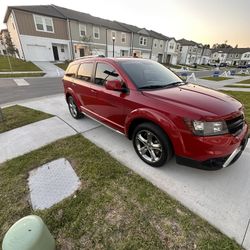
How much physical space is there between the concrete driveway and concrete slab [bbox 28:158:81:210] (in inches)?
36.4

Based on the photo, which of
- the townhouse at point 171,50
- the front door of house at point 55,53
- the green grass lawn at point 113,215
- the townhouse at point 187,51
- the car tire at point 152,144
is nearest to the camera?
the green grass lawn at point 113,215

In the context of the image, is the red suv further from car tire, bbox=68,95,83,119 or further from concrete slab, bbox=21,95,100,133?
car tire, bbox=68,95,83,119

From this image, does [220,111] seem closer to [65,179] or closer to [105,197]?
[105,197]

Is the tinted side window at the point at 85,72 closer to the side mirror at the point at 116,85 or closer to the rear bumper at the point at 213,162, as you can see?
the side mirror at the point at 116,85

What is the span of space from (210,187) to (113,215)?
1540 mm

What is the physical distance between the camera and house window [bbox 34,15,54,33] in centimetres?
2191

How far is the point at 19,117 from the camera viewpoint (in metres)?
5.10

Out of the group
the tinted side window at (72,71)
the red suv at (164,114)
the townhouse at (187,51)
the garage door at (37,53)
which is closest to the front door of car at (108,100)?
the red suv at (164,114)

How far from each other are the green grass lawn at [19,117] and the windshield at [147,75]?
3318 mm

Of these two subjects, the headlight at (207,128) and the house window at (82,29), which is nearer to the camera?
the headlight at (207,128)

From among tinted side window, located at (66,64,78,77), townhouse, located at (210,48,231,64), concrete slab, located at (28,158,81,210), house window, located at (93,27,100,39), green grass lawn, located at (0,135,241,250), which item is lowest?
townhouse, located at (210,48,231,64)

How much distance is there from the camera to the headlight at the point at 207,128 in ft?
7.11

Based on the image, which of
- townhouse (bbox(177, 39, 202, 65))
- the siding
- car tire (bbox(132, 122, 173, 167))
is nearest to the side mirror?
car tire (bbox(132, 122, 173, 167))

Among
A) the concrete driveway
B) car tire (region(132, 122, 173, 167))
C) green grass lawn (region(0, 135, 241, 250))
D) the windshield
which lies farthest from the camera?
the windshield
